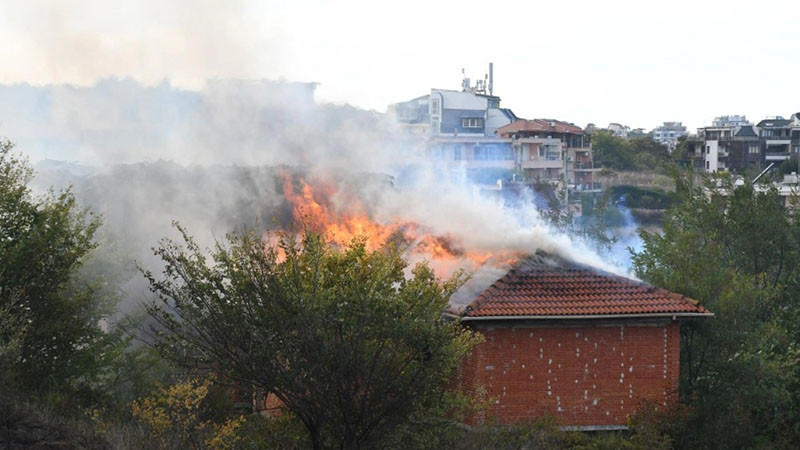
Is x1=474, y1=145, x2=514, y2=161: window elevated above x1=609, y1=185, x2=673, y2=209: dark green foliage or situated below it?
above

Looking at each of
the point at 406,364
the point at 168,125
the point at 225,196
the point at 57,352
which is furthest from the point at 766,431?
the point at 168,125

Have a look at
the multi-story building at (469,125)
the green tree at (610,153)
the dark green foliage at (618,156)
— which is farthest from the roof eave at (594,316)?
the green tree at (610,153)

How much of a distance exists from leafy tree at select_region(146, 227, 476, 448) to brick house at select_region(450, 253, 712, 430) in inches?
234

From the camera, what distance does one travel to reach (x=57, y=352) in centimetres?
2384

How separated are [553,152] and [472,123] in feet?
31.7

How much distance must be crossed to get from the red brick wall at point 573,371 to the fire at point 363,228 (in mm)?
2809

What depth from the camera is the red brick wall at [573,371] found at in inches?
874

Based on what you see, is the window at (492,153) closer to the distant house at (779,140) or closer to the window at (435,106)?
the window at (435,106)

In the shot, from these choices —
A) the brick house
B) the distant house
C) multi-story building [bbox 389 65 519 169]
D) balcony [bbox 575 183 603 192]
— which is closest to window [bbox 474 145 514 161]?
multi-story building [bbox 389 65 519 169]

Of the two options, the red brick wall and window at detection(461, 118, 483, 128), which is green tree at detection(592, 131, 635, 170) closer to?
window at detection(461, 118, 483, 128)

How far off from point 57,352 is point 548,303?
12.6 meters

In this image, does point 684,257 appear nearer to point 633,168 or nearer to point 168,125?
point 168,125

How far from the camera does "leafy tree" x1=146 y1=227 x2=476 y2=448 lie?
601 inches

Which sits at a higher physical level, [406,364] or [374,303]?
[374,303]
